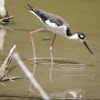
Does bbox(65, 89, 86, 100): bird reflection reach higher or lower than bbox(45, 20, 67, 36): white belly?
lower

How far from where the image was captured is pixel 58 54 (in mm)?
7027

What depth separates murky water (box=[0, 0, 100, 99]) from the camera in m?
4.96

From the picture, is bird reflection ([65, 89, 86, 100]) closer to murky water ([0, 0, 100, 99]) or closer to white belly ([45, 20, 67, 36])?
murky water ([0, 0, 100, 99])

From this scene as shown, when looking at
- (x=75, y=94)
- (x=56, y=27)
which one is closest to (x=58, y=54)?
(x=56, y=27)

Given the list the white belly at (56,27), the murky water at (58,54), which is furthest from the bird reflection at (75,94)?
the white belly at (56,27)

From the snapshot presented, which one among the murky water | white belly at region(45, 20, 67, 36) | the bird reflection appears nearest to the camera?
the bird reflection

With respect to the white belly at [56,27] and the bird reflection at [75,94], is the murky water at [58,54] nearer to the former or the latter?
the bird reflection at [75,94]

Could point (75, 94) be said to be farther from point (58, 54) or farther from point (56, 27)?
point (58, 54)

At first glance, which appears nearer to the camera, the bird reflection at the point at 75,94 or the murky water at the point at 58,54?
the bird reflection at the point at 75,94

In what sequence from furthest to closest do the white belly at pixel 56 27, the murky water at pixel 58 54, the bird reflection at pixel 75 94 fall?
the white belly at pixel 56 27, the murky water at pixel 58 54, the bird reflection at pixel 75 94

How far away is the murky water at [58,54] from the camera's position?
4.96 m

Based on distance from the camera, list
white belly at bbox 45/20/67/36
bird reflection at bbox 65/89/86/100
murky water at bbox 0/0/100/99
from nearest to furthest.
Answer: bird reflection at bbox 65/89/86/100
murky water at bbox 0/0/100/99
white belly at bbox 45/20/67/36

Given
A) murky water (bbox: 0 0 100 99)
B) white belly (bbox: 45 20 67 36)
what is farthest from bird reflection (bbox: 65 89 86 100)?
white belly (bbox: 45 20 67 36)

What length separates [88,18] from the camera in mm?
10125
